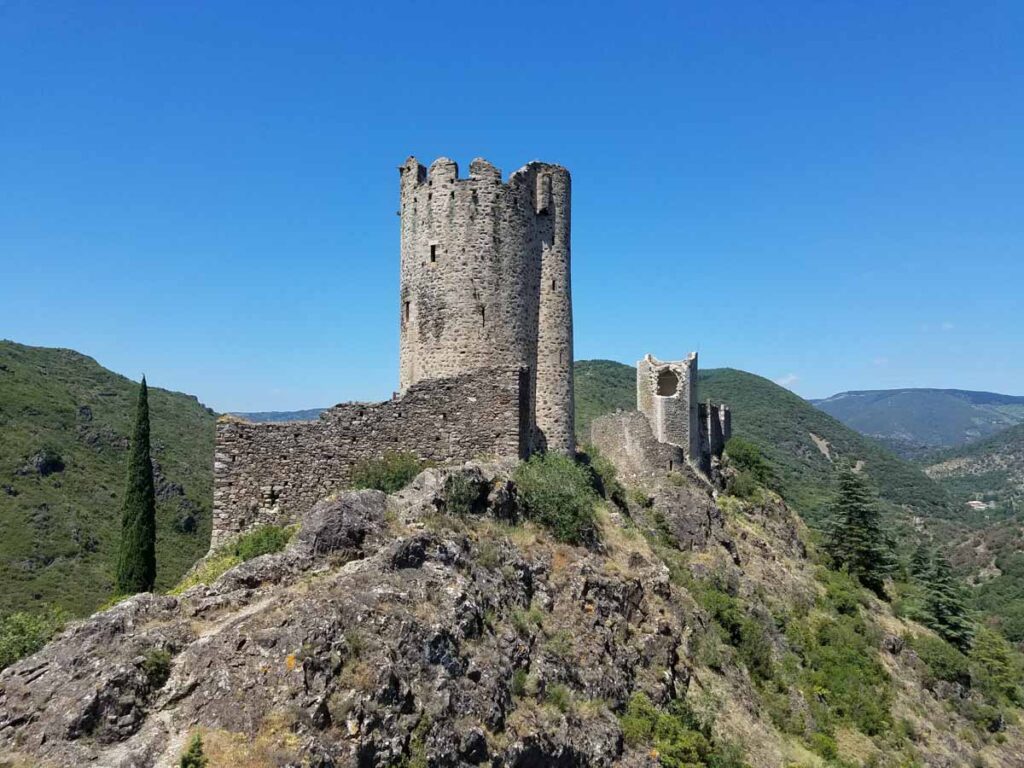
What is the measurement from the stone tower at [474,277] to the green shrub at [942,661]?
19.8 m

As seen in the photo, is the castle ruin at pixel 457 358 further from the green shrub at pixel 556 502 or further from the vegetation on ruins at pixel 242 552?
the vegetation on ruins at pixel 242 552

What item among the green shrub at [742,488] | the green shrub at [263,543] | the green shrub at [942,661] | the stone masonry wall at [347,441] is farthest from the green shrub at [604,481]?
the green shrub at [942,661]

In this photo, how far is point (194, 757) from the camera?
7.20m

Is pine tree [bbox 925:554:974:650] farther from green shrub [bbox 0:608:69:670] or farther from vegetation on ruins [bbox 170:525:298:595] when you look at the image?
green shrub [bbox 0:608:69:670]

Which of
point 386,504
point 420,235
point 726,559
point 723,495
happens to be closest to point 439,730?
point 386,504

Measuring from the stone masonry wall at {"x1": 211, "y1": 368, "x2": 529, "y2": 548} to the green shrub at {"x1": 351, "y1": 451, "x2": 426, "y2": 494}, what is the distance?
219 millimetres

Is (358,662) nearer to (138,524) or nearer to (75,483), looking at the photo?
(138,524)

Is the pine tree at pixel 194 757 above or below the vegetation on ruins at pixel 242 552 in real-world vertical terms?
below

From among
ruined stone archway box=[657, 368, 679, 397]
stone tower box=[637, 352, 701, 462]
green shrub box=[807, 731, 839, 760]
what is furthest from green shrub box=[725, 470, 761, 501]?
green shrub box=[807, 731, 839, 760]

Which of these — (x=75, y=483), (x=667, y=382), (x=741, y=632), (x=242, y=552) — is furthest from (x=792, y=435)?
(x=242, y=552)

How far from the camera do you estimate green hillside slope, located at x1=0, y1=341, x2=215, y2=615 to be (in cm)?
4103

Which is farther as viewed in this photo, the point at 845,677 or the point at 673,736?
the point at 845,677

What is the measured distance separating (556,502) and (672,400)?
1894 centimetres

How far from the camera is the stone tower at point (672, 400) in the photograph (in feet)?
110
